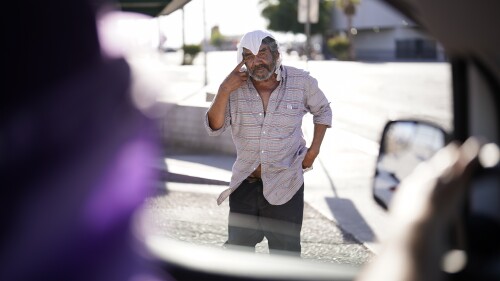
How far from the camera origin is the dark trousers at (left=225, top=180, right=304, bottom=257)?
359cm

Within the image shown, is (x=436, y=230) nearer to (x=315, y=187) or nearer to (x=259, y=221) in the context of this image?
(x=259, y=221)

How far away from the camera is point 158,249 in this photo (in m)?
1.65

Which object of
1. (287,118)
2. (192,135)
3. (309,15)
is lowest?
(192,135)

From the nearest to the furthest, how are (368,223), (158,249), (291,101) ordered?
(158,249) < (291,101) < (368,223)

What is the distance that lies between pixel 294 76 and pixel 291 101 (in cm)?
11

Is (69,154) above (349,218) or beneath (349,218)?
above

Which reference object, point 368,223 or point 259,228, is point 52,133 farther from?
point 368,223

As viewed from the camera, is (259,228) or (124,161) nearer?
(124,161)

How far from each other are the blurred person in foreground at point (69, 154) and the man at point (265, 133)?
2.25 metres

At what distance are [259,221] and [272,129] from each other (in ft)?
1.30

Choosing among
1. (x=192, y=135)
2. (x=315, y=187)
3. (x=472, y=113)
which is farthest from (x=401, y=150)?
(x=192, y=135)

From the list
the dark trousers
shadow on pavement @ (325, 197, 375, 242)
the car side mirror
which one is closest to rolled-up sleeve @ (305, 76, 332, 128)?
the dark trousers

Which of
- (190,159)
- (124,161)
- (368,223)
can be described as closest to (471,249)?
(124,161)

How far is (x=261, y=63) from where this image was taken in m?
3.48
